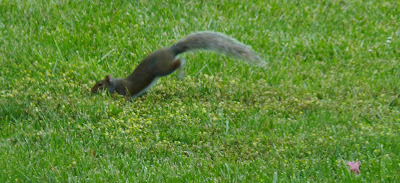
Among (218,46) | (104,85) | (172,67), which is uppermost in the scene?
(218,46)

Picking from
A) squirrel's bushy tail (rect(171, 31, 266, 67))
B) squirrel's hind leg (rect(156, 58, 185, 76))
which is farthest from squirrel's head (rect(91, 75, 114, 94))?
squirrel's bushy tail (rect(171, 31, 266, 67))

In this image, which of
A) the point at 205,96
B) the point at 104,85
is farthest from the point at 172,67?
the point at 104,85

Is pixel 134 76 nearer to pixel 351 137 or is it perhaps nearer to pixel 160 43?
pixel 160 43

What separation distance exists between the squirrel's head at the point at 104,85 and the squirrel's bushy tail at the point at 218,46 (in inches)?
24.3

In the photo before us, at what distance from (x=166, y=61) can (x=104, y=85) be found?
0.57m

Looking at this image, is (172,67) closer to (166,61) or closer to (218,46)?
(166,61)

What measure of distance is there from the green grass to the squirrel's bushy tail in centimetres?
37

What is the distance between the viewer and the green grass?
4.43 metres

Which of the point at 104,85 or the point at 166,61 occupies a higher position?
the point at 166,61

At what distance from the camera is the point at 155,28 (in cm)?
694

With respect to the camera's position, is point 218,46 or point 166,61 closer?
point 218,46

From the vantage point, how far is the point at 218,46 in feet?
18.2

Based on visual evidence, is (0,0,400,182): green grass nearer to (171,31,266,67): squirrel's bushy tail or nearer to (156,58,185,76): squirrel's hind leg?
(156,58,185,76): squirrel's hind leg

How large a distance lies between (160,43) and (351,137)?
248 cm
